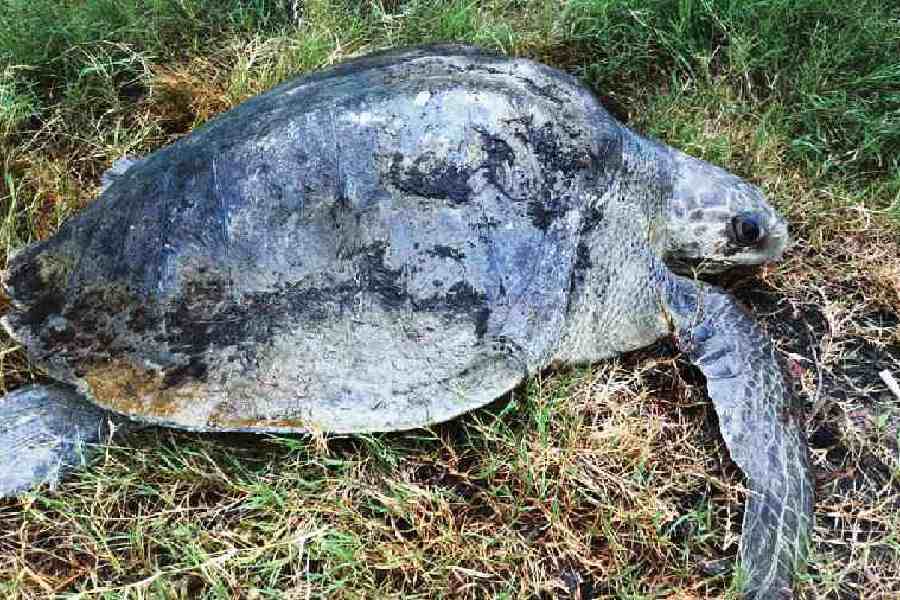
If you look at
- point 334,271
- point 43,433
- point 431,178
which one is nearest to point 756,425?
point 431,178

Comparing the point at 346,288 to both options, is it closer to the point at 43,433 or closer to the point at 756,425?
the point at 43,433

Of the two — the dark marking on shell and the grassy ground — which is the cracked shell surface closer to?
the dark marking on shell

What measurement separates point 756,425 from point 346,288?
123 centimetres

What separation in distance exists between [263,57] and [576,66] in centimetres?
133

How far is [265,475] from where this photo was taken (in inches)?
92.3

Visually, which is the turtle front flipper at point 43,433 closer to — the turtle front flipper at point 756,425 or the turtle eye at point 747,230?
the turtle front flipper at point 756,425

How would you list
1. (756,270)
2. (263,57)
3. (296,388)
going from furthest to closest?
(263,57), (756,270), (296,388)

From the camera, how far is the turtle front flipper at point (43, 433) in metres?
2.27

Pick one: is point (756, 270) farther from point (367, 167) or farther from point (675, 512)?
point (367, 167)

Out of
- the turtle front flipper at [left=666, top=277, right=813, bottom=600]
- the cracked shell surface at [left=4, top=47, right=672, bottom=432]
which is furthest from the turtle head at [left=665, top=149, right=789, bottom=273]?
the cracked shell surface at [left=4, top=47, right=672, bottom=432]

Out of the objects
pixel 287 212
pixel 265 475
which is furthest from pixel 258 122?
pixel 265 475

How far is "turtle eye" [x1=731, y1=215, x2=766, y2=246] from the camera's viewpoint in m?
2.70

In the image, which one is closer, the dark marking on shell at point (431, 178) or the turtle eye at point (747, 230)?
the dark marking on shell at point (431, 178)

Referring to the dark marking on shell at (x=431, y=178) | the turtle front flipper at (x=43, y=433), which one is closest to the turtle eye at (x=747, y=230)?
the dark marking on shell at (x=431, y=178)
